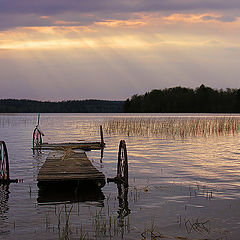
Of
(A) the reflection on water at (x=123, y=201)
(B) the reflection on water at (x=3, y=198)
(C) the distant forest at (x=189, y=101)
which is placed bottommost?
(B) the reflection on water at (x=3, y=198)

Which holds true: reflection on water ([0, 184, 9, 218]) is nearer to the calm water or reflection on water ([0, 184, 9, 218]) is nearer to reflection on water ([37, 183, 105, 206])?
the calm water

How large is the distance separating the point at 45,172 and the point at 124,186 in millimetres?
3278

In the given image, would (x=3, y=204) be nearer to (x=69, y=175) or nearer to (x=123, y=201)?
(x=69, y=175)

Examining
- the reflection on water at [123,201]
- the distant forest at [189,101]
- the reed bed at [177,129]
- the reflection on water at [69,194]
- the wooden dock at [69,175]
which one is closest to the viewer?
the reflection on water at [123,201]

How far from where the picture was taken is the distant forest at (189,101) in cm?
16005

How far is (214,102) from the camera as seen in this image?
162625 millimetres

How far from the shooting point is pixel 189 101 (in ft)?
552

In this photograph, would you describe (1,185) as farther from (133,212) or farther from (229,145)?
(229,145)

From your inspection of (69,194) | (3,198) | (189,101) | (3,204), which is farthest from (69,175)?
(189,101)

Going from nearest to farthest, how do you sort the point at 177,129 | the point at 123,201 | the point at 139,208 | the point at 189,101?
the point at 139,208 < the point at 123,201 < the point at 177,129 < the point at 189,101

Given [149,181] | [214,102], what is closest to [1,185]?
[149,181]

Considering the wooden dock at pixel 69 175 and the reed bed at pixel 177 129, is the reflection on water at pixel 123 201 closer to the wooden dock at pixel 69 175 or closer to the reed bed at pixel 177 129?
the wooden dock at pixel 69 175

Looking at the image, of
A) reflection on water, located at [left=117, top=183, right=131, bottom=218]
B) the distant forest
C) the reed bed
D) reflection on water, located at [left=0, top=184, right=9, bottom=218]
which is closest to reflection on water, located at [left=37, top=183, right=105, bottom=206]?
reflection on water, located at [left=117, top=183, right=131, bottom=218]

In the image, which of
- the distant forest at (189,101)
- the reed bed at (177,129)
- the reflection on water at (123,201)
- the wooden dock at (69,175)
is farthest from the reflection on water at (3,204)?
the distant forest at (189,101)
